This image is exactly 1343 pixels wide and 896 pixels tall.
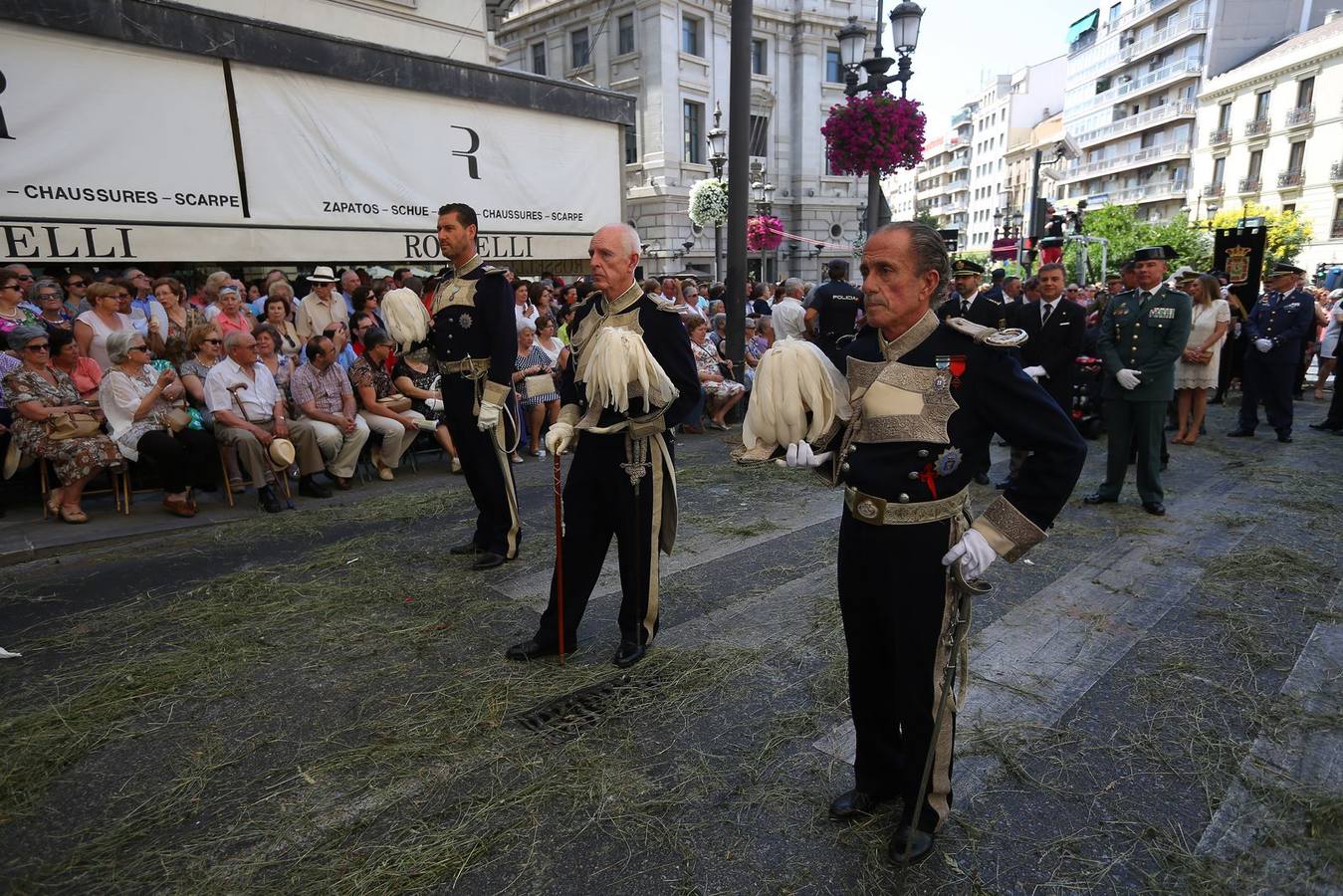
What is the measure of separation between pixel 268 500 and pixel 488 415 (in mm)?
3277

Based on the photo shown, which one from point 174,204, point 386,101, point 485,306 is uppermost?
point 386,101

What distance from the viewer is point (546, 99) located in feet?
39.2

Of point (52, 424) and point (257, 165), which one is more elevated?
point (257, 165)

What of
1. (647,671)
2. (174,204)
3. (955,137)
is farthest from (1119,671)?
(955,137)

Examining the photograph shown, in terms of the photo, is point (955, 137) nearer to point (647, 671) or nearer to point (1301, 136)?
point (1301, 136)

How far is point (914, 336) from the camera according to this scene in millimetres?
2447

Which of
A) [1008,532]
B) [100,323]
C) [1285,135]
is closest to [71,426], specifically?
[100,323]

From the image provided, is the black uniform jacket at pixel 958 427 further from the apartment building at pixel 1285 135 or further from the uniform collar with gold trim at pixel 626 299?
the apartment building at pixel 1285 135

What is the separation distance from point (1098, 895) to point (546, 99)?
12.2m

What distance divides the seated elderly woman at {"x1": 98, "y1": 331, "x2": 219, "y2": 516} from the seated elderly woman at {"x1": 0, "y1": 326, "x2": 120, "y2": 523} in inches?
7.7

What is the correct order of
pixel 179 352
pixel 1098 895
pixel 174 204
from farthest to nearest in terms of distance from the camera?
pixel 174 204 → pixel 179 352 → pixel 1098 895

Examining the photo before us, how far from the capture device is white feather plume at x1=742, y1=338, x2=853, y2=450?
238cm

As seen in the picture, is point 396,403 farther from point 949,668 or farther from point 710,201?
point 710,201

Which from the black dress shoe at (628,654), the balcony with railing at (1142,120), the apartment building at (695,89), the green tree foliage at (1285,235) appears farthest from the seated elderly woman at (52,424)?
the balcony with railing at (1142,120)
